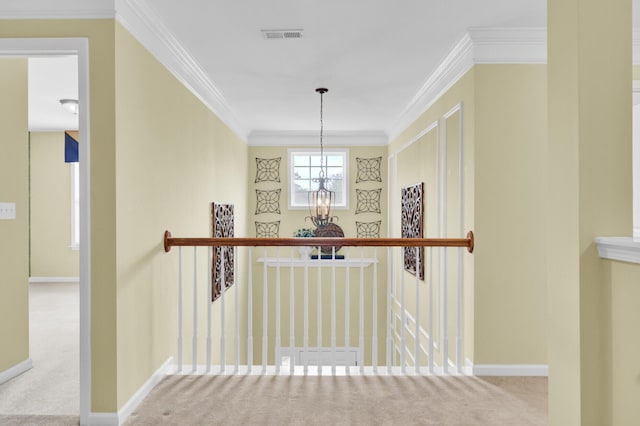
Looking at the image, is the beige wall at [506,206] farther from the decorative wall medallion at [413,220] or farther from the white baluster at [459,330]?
the decorative wall medallion at [413,220]

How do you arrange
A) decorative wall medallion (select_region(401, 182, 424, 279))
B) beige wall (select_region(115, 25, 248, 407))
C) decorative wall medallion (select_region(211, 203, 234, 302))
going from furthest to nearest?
1. decorative wall medallion (select_region(401, 182, 424, 279))
2. decorative wall medallion (select_region(211, 203, 234, 302))
3. beige wall (select_region(115, 25, 248, 407))

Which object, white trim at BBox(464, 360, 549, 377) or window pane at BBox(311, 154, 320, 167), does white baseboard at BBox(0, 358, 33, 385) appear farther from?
window pane at BBox(311, 154, 320, 167)

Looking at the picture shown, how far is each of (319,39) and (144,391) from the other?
2.54 m

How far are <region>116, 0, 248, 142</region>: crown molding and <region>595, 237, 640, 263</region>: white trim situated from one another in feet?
8.21

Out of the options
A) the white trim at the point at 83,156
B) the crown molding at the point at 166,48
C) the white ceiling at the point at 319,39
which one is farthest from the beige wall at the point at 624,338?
the crown molding at the point at 166,48

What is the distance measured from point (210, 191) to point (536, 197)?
2.92m

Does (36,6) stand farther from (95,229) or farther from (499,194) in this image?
(499,194)

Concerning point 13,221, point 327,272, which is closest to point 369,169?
point 327,272

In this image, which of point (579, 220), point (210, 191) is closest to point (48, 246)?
point (210, 191)

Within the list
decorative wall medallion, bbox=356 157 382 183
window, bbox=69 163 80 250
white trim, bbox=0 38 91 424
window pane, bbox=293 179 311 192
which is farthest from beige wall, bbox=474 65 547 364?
window, bbox=69 163 80 250

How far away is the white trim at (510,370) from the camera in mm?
2867

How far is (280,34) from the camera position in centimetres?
281

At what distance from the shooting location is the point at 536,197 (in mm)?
2896

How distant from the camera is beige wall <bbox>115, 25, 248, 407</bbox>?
2289mm
